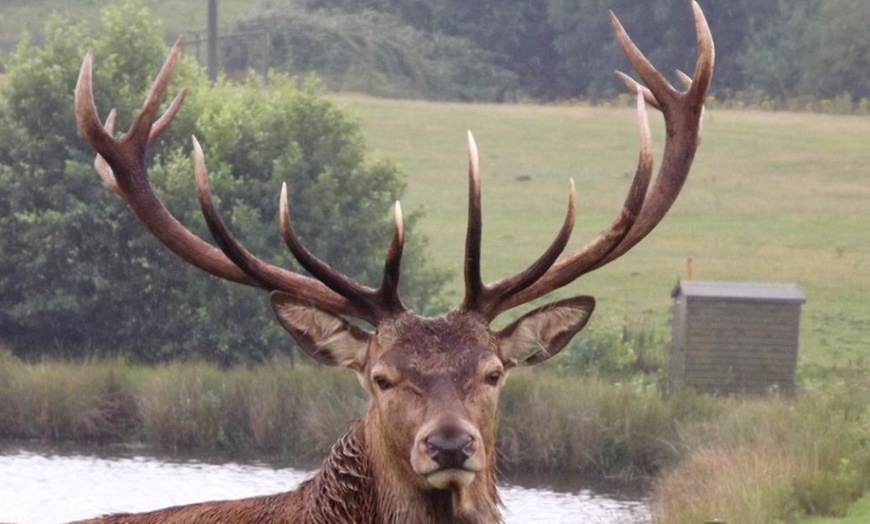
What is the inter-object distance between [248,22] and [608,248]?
160 feet

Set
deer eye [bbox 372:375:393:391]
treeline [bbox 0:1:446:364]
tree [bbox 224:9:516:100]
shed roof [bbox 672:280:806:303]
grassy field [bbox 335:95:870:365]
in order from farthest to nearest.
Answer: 1. tree [bbox 224:9:516:100]
2. grassy field [bbox 335:95:870:365]
3. treeline [bbox 0:1:446:364]
4. shed roof [bbox 672:280:806:303]
5. deer eye [bbox 372:375:393:391]

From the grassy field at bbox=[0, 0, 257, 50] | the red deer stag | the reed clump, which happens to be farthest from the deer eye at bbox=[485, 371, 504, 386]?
the grassy field at bbox=[0, 0, 257, 50]

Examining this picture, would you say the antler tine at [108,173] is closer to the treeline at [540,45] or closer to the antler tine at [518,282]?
the antler tine at [518,282]

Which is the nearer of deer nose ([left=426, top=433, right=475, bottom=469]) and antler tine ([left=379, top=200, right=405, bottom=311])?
deer nose ([left=426, top=433, right=475, bottom=469])

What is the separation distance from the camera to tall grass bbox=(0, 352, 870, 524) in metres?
16.2

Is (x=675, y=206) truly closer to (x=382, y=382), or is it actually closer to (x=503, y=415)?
(x=503, y=415)

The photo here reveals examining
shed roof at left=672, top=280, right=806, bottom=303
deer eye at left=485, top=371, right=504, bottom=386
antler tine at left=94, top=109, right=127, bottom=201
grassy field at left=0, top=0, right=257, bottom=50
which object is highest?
grassy field at left=0, top=0, right=257, bottom=50

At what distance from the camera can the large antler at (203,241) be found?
6.19 m

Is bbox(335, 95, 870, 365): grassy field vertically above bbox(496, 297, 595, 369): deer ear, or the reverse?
bbox(496, 297, 595, 369): deer ear

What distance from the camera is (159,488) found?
55.4 feet

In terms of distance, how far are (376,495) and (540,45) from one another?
176ft

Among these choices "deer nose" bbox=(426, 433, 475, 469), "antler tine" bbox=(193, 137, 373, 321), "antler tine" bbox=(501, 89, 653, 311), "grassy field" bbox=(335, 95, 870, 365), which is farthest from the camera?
"grassy field" bbox=(335, 95, 870, 365)

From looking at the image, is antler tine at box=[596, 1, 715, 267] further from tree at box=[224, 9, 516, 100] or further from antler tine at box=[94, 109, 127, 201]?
tree at box=[224, 9, 516, 100]

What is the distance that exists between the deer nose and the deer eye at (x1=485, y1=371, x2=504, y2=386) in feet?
1.26
